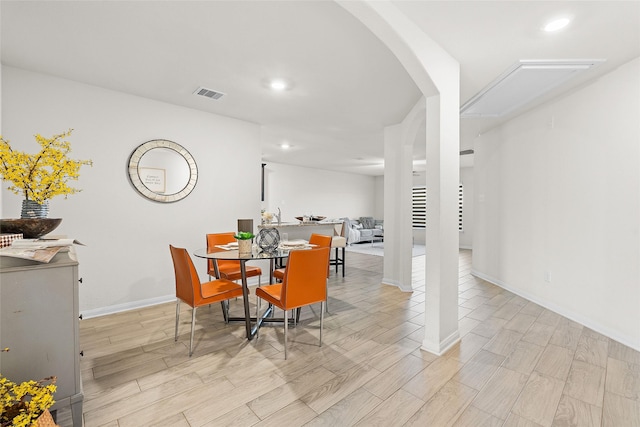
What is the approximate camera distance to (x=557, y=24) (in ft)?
6.64

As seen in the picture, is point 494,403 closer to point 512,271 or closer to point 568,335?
point 568,335

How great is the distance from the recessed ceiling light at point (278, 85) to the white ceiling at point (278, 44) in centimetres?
8

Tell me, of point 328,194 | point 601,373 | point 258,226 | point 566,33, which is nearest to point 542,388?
point 601,373

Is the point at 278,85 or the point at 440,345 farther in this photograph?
the point at 278,85

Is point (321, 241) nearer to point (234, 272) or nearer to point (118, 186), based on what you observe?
point (234, 272)

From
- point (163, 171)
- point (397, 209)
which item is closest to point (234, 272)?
point (163, 171)

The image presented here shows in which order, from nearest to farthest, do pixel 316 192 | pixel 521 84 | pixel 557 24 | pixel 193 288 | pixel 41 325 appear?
pixel 41 325 → pixel 557 24 → pixel 193 288 → pixel 521 84 → pixel 316 192

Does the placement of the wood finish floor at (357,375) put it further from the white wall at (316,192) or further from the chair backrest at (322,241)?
the white wall at (316,192)

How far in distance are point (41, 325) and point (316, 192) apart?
27.9 feet

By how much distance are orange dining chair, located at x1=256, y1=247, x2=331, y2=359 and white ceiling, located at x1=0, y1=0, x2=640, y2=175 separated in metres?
1.70

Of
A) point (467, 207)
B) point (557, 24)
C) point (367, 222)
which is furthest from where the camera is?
point (367, 222)

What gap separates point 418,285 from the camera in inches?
177

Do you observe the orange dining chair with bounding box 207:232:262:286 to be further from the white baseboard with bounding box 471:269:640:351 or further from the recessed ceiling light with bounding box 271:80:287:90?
the white baseboard with bounding box 471:269:640:351

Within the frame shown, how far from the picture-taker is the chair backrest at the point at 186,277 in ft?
7.42
